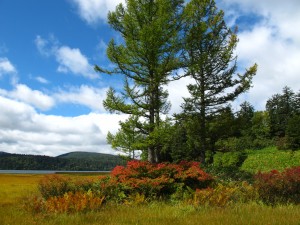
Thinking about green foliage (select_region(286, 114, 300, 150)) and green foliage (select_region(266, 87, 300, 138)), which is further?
green foliage (select_region(266, 87, 300, 138))

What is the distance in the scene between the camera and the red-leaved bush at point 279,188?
11945 mm

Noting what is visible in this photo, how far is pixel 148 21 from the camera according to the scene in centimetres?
1956

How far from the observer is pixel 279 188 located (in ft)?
39.3

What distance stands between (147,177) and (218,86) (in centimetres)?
1518

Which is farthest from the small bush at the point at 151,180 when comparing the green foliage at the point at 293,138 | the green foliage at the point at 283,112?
the green foliage at the point at 283,112

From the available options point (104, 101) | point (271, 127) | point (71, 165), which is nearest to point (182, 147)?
point (271, 127)

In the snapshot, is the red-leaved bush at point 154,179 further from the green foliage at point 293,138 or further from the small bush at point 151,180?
the green foliage at point 293,138

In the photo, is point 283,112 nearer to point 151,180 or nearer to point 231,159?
point 231,159

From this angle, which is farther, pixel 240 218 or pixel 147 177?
pixel 147 177

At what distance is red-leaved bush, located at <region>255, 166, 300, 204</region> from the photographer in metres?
11.9

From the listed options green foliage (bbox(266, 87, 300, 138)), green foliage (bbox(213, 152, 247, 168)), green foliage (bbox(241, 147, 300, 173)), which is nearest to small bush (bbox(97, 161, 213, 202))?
green foliage (bbox(241, 147, 300, 173))

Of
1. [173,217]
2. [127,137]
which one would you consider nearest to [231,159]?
[127,137]

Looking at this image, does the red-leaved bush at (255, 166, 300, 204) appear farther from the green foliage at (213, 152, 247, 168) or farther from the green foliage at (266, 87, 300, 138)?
the green foliage at (266, 87, 300, 138)

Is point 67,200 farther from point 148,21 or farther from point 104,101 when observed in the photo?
point 148,21
